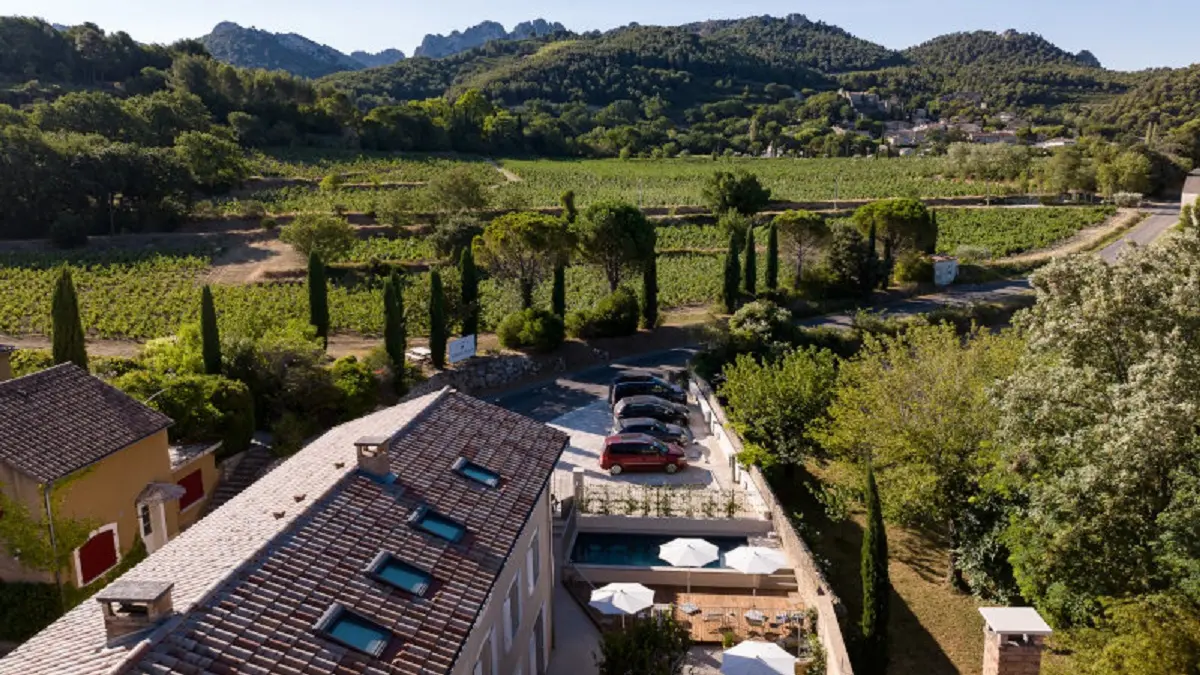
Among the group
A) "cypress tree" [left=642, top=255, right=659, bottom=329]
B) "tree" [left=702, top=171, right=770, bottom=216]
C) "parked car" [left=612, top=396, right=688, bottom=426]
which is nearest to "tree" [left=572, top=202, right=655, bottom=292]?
"cypress tree" [left=642, top=255, right=659, bottom=329]

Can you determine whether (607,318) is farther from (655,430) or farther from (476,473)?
(476,473)

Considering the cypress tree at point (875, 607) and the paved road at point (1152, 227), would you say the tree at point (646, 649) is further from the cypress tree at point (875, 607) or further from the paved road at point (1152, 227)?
the paved road at point (1152, 227)

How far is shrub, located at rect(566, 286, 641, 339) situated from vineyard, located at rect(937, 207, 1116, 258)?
3286cm

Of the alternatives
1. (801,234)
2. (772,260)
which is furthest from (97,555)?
(801,234)

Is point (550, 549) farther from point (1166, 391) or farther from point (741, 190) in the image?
point (741, 190)

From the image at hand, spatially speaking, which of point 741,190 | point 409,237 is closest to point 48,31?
point 409,237

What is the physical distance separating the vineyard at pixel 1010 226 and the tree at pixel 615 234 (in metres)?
31.0

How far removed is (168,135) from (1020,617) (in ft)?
294

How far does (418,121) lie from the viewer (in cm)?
11056

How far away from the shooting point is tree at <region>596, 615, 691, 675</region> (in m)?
15.4

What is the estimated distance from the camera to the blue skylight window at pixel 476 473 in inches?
615

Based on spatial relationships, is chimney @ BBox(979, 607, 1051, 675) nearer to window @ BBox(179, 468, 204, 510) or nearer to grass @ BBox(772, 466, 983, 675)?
grass @ BBox(772, 466, 983, 675)

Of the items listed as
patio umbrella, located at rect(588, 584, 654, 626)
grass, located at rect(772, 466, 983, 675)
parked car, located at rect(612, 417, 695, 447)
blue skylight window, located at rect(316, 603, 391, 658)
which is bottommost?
grass, located at rect(772, 466, 983, 675)

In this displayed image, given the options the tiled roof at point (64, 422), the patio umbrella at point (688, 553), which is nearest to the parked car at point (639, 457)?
the patio umbrella at point (688, 553)
